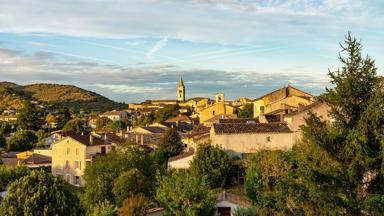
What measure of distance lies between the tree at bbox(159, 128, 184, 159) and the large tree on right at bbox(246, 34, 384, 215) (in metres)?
34.5

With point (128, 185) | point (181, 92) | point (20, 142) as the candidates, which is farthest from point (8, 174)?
point (181, 92)

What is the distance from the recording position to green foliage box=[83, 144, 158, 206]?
3325 centimetres

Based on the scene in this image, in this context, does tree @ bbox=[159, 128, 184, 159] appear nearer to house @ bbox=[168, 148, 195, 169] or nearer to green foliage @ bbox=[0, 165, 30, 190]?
house @ bbox=[168, 148, 195, 169]

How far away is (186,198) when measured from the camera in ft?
77.7

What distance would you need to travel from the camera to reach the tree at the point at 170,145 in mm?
49219

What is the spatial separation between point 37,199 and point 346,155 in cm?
1187

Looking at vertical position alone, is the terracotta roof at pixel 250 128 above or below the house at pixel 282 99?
below

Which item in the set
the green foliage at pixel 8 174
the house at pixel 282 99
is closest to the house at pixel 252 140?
the house at pixel 282 99

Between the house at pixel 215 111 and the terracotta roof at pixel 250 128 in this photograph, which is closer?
the terracotta roof at pixel 250 128

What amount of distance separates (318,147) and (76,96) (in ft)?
627

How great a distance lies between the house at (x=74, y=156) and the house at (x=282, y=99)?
19.0 metres

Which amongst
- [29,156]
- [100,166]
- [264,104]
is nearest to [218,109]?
[264,104]

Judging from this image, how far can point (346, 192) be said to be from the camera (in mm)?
13742

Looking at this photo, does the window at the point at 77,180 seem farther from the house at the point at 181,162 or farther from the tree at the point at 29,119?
the tree at the point at 29,119
